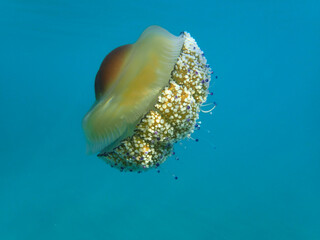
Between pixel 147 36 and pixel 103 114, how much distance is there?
0.94m

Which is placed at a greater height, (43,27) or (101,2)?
(43,27)

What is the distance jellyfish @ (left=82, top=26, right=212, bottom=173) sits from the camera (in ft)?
8.93

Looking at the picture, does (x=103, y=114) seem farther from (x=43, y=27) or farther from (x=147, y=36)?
(x=43, y=27)

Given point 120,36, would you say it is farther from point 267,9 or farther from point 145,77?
point 145,77

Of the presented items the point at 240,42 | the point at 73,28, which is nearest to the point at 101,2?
the point at 73,28

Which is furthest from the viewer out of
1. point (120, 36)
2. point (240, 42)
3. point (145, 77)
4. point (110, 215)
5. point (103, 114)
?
point (240, 42)

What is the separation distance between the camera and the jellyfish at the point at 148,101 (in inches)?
107

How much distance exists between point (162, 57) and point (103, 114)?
0.83 metres

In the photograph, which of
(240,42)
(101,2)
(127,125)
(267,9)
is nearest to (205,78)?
(127,125)

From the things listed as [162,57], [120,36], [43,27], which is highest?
[120,36]

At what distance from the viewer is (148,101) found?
106 inches

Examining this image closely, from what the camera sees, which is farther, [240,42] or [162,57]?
[240,42]

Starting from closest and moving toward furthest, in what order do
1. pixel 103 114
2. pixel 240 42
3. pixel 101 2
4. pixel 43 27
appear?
pixel 103 114 → pixel 101 2 → pixel 43 27 → pixel 240 42

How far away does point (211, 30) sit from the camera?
28484 mm
